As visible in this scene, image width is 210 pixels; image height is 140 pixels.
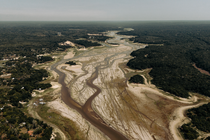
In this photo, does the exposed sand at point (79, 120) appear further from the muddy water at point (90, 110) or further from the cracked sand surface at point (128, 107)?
the muddy water at point (90, 110)

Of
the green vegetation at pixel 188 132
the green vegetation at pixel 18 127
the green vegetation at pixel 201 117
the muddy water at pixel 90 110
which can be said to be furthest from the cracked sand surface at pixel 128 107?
the green vegetation at pixel 18 127

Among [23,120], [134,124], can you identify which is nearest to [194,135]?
[134,124]

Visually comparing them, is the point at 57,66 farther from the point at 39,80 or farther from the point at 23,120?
the point at 23,120

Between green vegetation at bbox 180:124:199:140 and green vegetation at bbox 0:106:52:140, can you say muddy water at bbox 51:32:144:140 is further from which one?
green vegetation at bbox 180:124:199:140

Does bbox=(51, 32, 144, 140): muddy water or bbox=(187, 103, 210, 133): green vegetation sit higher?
bbox=(187, 103, 210, 133): green vegetation

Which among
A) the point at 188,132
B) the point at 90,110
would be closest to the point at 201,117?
the point at 188,132

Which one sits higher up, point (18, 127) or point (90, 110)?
point (18, 127)

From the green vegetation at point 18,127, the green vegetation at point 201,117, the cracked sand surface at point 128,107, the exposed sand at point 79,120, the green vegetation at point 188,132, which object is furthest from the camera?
the cracked sand surface at point 128,107

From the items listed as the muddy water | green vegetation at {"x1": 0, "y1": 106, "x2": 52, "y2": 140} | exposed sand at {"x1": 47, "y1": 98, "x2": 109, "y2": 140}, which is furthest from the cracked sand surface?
green vegetation at {"x1": 0, "y1": 106, "x2": 52, "y2": 140}

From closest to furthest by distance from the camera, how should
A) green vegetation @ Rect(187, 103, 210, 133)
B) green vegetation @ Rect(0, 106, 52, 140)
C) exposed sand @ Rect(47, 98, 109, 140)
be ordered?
green vegetation @ Rect(0, 106, 52, 140) < exposed sand @ Rect(47, 98, 109, 140) < green vegetation @ Rect(187, 103, 210, 133)

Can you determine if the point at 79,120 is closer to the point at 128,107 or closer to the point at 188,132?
the point at 128,107

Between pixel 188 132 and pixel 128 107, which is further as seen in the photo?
pixel 128 107

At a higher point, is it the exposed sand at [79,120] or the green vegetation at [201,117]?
the green vegetation at [201,117]
